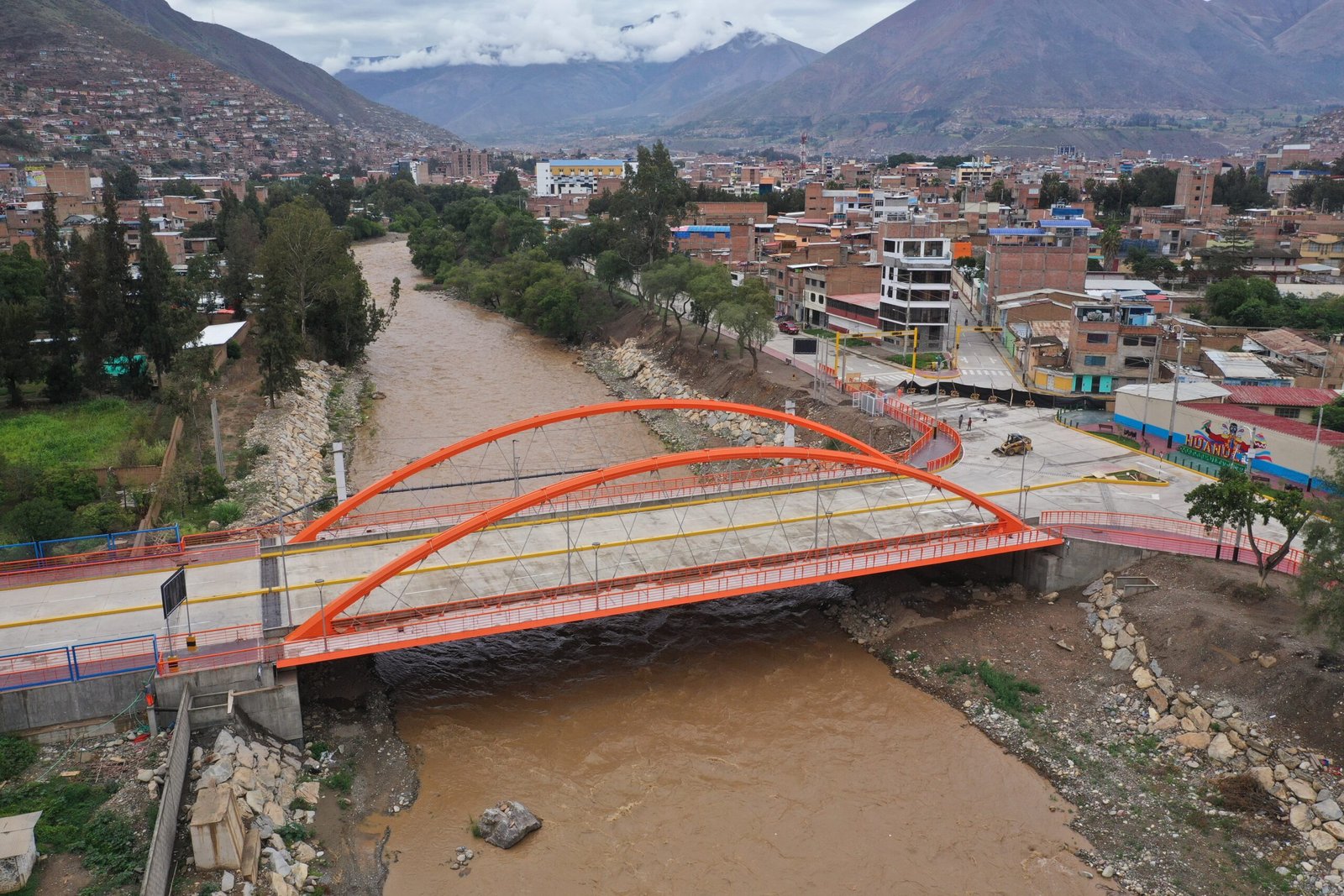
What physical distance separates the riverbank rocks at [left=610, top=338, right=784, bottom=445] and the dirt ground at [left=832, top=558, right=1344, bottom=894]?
46.8 ft

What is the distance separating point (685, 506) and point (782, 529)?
288cm

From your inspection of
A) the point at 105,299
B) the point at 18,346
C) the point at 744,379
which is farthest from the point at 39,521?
the point at 744,379

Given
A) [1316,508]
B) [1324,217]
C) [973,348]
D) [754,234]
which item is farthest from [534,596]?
[1324,217]

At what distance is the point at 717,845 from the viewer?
55.0 feet

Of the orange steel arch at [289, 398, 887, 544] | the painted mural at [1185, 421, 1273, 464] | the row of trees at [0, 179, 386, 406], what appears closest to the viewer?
the orange steel arch at [289, 398, 887, 544]

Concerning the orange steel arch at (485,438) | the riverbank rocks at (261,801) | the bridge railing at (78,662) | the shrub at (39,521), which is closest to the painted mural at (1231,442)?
the orange steel arch at (485,438)

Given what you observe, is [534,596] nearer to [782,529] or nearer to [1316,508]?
[782,529]

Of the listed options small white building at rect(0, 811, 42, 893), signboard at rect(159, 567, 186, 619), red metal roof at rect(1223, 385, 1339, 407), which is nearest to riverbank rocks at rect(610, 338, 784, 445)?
red metal roof at rect(1223, 385, 1339, 407)

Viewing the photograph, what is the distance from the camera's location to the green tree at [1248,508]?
2019 cm

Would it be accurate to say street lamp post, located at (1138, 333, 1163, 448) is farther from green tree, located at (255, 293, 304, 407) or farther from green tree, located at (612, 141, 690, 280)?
green tree, located at (255, 293, 304, 407)

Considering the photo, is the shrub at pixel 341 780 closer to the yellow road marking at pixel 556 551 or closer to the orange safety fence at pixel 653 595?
the orange safety fence at pixel 653 595

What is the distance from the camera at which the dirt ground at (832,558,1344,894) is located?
16.1 meters

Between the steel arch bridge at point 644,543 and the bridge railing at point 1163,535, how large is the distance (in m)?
1.13

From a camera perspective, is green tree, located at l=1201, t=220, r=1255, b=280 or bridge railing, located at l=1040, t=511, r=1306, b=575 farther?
green tree, located at l=1201, t=220, r=1255, b=280
